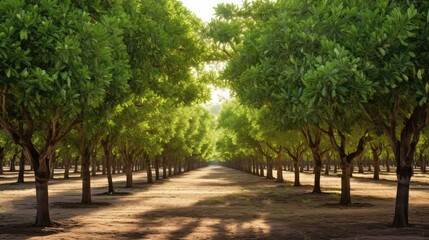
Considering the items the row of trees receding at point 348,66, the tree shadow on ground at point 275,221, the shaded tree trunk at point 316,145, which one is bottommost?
the tree shadow on ground at point 275,221

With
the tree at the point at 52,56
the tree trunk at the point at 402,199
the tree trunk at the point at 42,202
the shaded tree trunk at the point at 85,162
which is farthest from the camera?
the shaded tree trunk at the point at 85,162

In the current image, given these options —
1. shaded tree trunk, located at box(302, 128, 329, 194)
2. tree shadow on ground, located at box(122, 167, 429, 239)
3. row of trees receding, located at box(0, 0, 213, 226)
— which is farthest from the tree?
shaded tree trunk, located at box(302, 128, 329, 194)

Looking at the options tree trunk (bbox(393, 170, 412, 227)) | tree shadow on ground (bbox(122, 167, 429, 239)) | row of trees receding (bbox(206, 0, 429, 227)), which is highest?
row of trees receding (bbox(206, 0, 429, 227))

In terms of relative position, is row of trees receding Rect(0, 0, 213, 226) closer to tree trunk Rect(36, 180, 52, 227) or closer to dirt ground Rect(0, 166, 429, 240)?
tree trunk Rect(36, 180, 52, 227)

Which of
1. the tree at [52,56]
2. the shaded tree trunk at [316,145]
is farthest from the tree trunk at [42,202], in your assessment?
the shaded tree trunk at [316,145]

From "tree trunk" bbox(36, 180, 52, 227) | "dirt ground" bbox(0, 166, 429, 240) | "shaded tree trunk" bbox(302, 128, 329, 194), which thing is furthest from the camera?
"shaded tree trunk" bbox(302, 128, 329, 194)

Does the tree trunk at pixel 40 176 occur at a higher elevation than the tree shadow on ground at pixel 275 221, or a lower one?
higher

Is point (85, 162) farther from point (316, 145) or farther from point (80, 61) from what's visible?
point (80, 61)

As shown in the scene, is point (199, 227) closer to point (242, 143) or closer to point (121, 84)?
point (121, 84)

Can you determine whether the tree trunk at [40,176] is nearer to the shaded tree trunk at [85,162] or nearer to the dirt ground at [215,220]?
the dirt ground at [215,220]

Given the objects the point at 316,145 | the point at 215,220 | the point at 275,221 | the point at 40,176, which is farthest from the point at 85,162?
the point at 316,145

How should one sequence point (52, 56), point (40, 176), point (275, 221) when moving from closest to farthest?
point (52, 56)
point (40, 176)
point (275, 221)

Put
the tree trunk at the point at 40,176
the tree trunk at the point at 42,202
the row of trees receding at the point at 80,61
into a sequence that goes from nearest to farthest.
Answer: the row of trees receding at the point at 80,61 < the tree trunk at the point at 40,176 < the tree trunk at the point at 42,202

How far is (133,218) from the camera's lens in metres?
22.3
